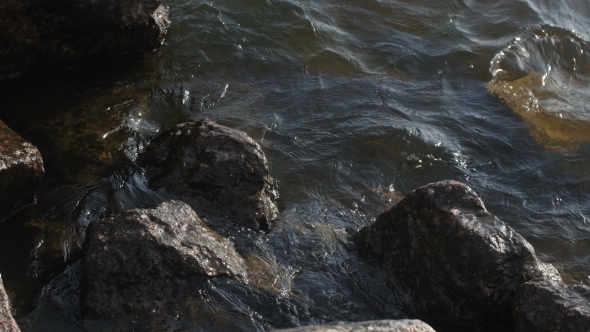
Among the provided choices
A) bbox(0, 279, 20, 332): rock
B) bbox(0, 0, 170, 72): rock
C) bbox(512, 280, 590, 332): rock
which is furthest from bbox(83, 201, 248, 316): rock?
bbox(0, 0, 170, 72): rock

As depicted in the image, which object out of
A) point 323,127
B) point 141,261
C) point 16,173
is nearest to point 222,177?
point 141,261

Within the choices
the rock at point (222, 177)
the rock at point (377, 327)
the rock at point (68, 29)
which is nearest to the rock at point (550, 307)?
the rock at point (377, 327)

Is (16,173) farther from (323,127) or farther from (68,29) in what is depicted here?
(323,127)

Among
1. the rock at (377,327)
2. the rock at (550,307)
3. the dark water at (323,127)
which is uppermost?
the rock at (377,327)

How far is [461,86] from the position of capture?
8.54 m

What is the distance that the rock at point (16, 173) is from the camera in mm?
5297

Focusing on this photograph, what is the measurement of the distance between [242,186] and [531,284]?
2.44 metres

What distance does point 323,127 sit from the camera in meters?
7.41

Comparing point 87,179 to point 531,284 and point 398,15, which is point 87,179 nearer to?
point 531,284

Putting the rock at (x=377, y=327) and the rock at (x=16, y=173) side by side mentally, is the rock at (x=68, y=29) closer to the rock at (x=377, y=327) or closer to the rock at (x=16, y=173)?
the rock at (x=16, y=173)

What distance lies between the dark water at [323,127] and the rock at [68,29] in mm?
193

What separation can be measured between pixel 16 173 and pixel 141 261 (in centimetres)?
140

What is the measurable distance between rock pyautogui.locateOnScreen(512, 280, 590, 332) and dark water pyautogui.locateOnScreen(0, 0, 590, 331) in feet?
2.93

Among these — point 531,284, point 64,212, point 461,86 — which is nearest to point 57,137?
point 64,212
